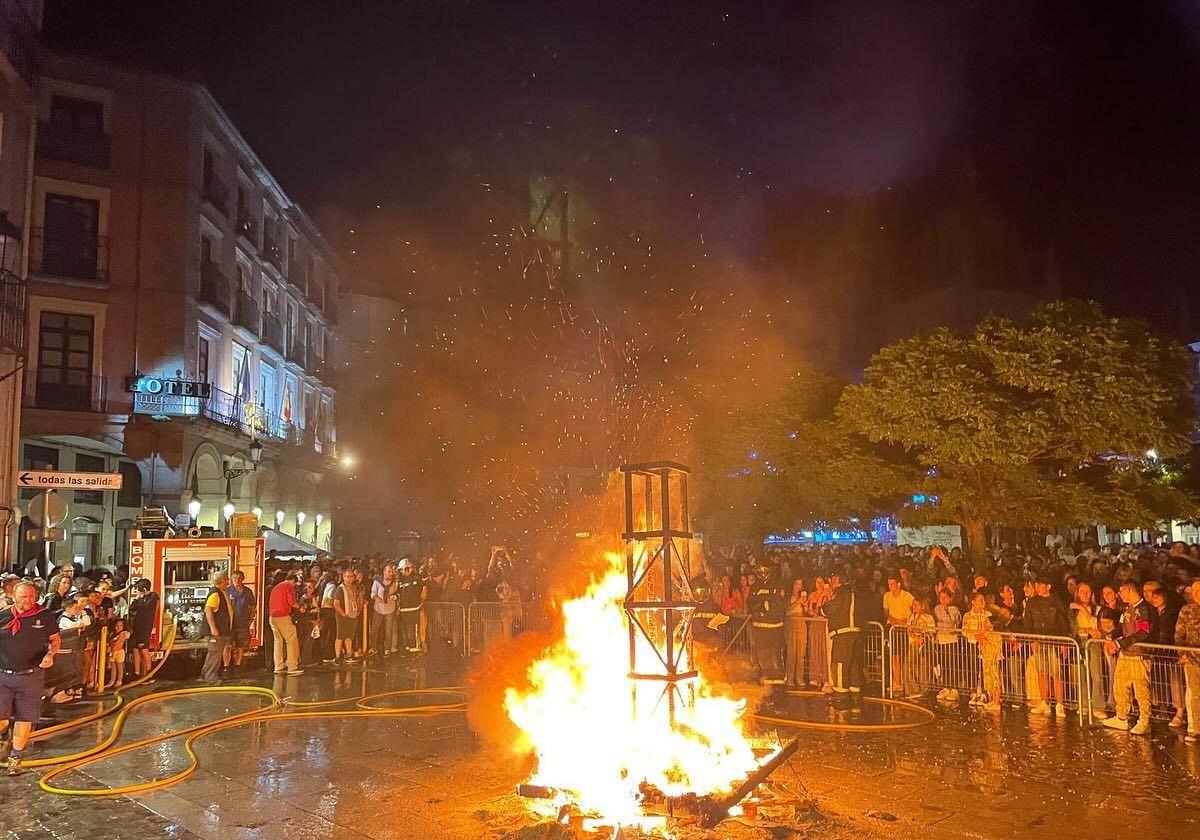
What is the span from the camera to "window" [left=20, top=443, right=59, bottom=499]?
2394cm

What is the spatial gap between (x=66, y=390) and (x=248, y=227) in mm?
10468

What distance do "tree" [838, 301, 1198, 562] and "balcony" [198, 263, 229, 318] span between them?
70.1ft

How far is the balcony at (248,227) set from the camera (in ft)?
106

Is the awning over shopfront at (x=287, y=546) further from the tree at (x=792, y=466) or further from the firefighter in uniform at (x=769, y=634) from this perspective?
the firefighter in uniform at (x=769, y=634)

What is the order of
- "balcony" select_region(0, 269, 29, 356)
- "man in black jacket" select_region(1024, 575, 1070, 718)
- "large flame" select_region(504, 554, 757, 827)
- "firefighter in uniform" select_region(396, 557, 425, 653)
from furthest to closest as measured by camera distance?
"firefighter in uniform" select_region(396, 557, 425, 653) → "balcony" select_region(0, 269, 29, 356) → "man in black jacket" select_region(1024, 575, 1070, 718) → "large flame" select_region(504, 554, 757, 827)

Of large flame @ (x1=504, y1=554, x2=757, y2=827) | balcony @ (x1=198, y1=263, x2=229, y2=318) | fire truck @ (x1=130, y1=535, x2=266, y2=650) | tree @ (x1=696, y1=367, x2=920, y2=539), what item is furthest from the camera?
balcony @ (x1=198, y1=263, x2=229, y2=318)

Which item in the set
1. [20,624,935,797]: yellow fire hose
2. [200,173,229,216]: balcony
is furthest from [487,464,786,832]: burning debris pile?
[200,173,229,216]: balcony

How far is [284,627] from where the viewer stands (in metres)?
14.8

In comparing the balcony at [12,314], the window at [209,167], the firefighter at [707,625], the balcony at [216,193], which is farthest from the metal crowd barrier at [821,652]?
the window at [209,167]

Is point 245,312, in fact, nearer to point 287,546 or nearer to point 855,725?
point 287,546

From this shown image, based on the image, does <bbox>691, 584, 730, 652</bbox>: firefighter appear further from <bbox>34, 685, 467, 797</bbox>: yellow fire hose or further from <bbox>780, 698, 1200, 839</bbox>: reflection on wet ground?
<bbox>34, 685, 467, 797</bbox>: yellow fire hose

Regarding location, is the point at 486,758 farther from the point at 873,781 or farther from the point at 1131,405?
the point at 1131,405

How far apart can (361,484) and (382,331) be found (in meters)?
9.87

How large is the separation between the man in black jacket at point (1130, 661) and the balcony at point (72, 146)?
93.2 ft
